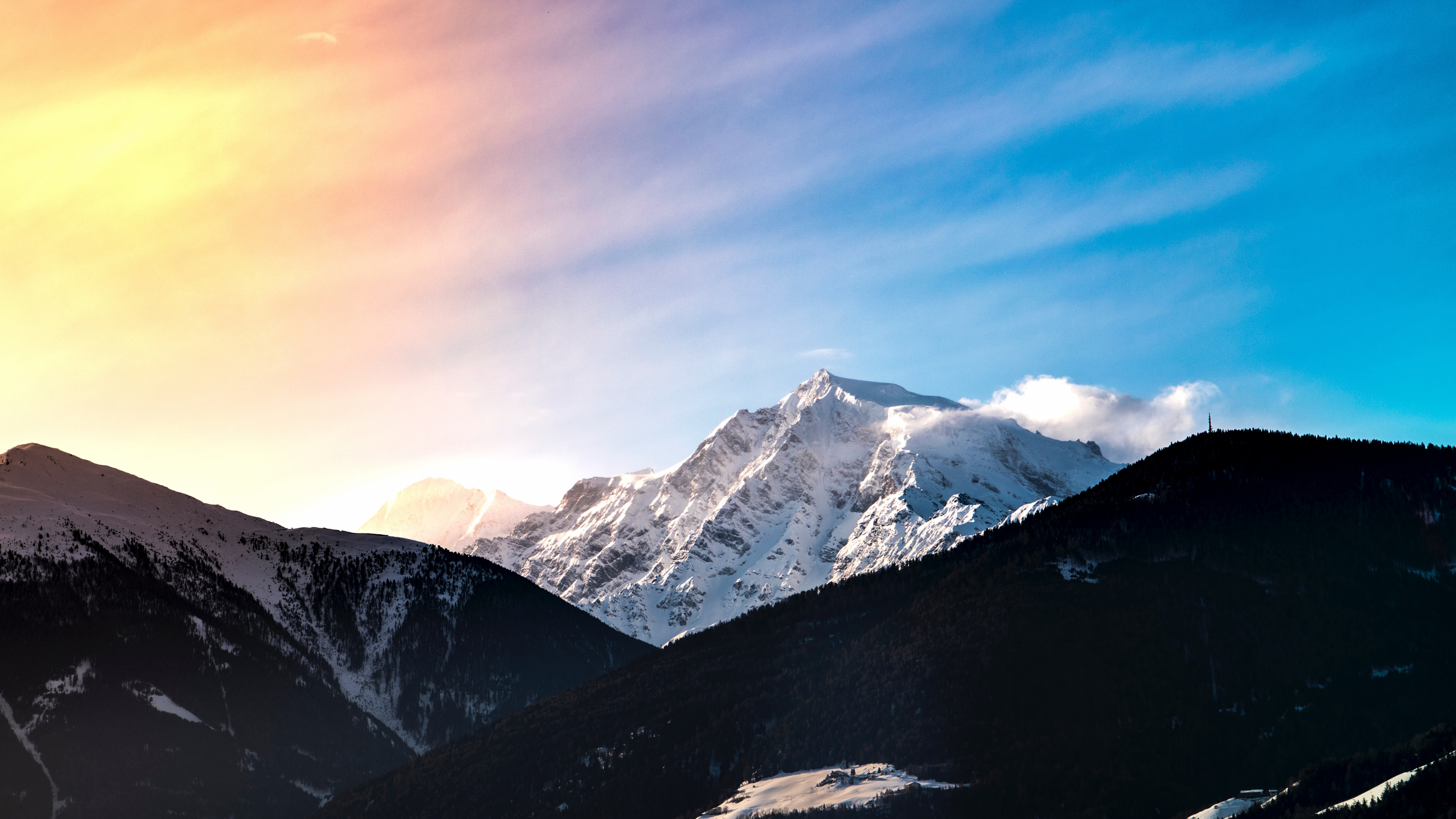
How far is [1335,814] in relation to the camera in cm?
19375

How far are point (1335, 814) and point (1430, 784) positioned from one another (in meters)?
18.3

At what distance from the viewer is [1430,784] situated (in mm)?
199125
